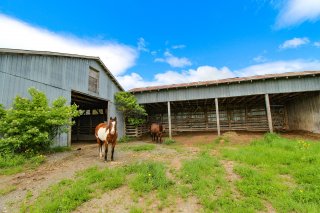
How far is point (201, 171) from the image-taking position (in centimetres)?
573

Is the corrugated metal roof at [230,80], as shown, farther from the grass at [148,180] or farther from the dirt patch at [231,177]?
the grass at [148,180]

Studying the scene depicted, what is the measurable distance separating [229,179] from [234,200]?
1303mm

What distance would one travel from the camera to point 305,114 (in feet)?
51.2

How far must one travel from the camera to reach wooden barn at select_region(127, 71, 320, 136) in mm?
13812

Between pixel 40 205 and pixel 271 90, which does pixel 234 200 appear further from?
pixel 271 90

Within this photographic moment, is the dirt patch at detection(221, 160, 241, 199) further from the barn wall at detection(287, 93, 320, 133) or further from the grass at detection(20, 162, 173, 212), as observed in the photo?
the barn wall at detection(287, 93, 320, 133)

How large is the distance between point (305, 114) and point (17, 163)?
70.1 ft

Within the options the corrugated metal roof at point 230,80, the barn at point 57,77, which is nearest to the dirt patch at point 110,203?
the barn at point 57,77

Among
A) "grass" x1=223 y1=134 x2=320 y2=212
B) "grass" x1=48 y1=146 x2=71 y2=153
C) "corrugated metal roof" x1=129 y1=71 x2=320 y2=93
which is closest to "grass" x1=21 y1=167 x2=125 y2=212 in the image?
"grass" x1=223 y1=134 x2=320 y2=212

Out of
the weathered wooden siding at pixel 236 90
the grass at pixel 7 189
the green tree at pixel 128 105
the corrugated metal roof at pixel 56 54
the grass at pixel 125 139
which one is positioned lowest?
the grass at pixel 7 189

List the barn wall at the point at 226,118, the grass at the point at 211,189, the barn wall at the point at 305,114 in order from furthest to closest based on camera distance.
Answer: the barn wall at the point at 226,118, the barn wall at the point at 305,114, the grass at the point at 211,189

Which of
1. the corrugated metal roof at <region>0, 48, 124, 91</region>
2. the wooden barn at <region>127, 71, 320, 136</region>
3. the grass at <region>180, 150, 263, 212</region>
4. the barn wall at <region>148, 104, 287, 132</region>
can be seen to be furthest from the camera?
the barn wall at <region>148, 104, 287, 132</region>

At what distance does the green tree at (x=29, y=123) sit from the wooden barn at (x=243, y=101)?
9712 mm

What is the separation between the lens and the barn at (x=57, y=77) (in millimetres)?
8008
